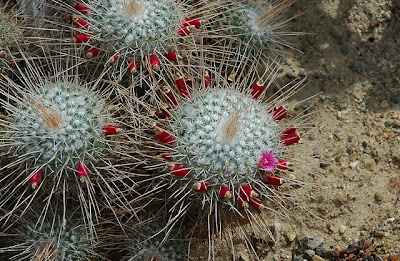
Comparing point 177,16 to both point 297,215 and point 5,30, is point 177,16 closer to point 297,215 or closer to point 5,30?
point 5,30

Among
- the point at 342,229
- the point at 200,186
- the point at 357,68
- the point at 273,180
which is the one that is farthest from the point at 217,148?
the point at 357,68

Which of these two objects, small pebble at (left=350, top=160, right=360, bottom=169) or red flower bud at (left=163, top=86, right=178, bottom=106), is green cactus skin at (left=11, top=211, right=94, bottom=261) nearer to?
red flower bud at (left=163, top=86, right=178, bottom=106)

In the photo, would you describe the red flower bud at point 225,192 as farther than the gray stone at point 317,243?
No

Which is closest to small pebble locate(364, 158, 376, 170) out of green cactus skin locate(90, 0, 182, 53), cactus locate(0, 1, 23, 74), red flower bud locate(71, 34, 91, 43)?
green cactus skin locate(90, 0, 182, 53)

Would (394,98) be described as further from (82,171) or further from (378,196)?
(82,171)

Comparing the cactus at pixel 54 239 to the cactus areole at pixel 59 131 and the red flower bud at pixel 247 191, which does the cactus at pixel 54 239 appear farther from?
the red flower bud at pixel 247 191

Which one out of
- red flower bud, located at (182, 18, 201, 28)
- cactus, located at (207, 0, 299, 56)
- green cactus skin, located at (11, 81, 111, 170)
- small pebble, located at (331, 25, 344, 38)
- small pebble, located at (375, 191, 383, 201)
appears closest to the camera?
green cactus skin, located at (11, 81, 111, 170)

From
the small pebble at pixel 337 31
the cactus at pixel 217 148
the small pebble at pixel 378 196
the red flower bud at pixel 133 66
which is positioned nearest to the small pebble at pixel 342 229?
the small pebble at pixel 378 196

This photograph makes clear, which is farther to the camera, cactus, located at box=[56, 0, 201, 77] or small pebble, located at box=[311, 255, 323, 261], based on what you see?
small pebble, located at box=[311, 255, 323, 261]
